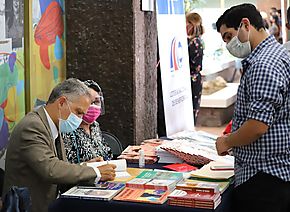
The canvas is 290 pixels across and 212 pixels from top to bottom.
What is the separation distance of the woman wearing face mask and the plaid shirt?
3.47 feet

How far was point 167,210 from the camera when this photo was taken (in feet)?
9.09

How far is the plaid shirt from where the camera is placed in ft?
9.10

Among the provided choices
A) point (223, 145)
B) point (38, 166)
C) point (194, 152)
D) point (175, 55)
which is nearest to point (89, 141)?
point (194, 152)

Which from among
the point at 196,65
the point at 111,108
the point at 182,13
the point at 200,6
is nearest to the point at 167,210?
the point at 111,108

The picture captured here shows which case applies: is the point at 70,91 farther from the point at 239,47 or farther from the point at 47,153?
the point at 239,47

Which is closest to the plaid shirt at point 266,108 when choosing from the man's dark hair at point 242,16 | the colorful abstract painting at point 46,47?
→ the man's dark hair at point 242,16

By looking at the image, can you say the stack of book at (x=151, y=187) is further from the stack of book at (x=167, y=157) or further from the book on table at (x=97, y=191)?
the stack of book at (x=167, y=157)

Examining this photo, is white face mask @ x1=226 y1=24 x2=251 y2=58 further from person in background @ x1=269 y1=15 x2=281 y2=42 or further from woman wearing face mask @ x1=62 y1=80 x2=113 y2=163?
person in background @ x1=269 y1=15 x2=281 y2=42

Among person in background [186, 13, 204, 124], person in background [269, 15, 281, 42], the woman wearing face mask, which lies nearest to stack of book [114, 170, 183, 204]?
the woman wearing face mask

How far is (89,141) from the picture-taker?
12.7 ft

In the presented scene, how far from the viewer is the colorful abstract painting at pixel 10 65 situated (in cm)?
379

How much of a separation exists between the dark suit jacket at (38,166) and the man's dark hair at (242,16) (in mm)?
1019

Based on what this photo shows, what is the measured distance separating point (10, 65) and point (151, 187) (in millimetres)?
1374

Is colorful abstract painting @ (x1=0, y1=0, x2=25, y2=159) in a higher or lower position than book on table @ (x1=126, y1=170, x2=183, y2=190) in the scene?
higher
